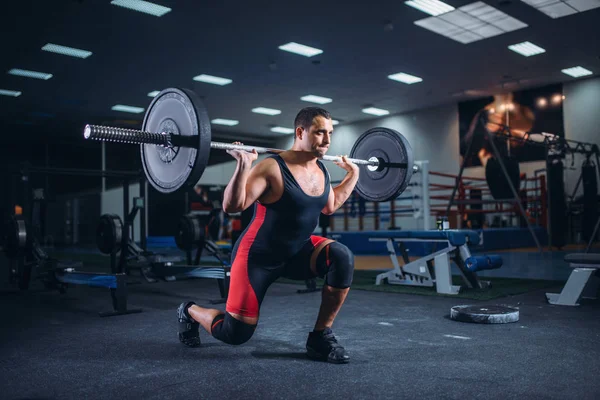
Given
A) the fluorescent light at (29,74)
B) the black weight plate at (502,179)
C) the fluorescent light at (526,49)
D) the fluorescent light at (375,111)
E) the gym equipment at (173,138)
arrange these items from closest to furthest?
the gym equipment at (173,138) → the black weight plate at (502,179) → the fluorescent light at (526,49) → the fluorescent light at (29,74) → the fluorescent light at (375,111)

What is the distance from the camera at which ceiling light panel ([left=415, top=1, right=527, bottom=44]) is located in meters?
7.24

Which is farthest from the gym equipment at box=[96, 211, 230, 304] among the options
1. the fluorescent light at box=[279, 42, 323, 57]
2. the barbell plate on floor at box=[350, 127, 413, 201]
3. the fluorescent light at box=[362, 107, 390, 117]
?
the fluorescent light at box=[362, 107, 390, 117]

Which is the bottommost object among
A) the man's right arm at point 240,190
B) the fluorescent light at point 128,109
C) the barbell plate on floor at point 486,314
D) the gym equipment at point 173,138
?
the barbell plate on floor at point 486,314

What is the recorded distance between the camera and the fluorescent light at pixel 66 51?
8.15m

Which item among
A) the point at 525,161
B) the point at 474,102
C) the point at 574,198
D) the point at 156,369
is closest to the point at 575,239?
the point at 574,198

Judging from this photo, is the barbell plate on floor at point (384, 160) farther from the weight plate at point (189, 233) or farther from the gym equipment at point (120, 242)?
the weight plate at point (189, 233)

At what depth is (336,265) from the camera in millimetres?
2080

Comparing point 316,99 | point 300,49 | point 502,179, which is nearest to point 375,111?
point 316,99

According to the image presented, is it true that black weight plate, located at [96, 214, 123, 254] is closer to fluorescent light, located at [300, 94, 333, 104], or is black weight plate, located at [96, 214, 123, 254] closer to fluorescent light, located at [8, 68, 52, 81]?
fluorescent light, located at [8, 68, 52, 81]

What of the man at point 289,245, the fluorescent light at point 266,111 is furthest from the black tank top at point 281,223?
the fluorescent light at point 266,111

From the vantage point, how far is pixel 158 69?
31.2ft

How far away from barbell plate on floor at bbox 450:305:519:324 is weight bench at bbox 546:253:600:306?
0.73 meters

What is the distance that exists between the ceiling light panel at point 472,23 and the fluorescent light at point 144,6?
3.76 metres

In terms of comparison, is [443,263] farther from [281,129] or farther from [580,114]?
[281,129]
